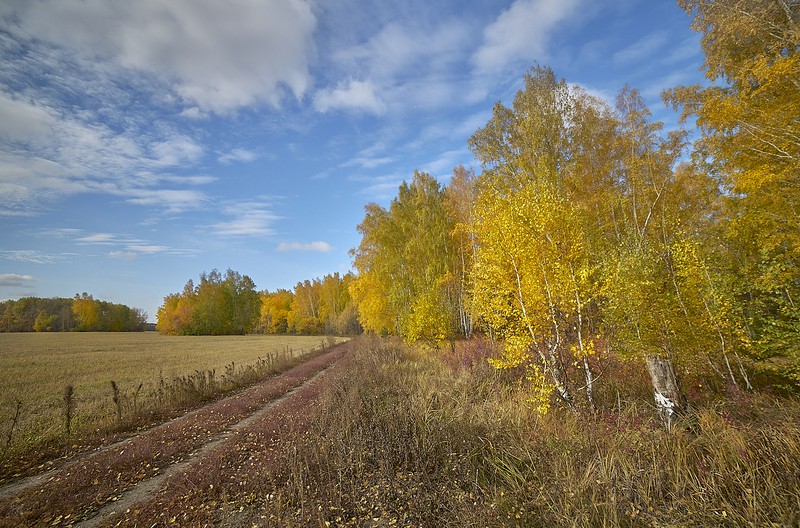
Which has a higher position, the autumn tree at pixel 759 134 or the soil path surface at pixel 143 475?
the autumn tree at pixel 759 134

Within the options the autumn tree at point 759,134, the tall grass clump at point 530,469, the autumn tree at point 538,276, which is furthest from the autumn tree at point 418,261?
the autumn tree at point 759,134

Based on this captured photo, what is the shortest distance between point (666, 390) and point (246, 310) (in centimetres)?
7800

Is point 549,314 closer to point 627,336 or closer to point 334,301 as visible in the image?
point 627,336

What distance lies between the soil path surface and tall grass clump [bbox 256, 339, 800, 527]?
1.79 metres

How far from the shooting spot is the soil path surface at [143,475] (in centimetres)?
501

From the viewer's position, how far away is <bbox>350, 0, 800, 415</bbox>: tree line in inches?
317

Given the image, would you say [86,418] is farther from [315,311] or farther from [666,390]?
[315,311]

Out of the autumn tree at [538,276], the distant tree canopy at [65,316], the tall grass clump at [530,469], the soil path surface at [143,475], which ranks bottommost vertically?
the soil path surface at [143,475]

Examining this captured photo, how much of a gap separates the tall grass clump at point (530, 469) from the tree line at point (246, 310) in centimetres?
5872

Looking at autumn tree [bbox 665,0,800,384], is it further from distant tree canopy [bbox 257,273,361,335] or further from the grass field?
distant tree canopy [bbox 257,273,361,335]

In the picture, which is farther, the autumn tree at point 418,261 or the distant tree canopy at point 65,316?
the distant tree canopy at point 65,316

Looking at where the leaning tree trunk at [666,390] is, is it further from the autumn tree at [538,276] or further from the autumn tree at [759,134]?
the autumn tree at [759,134]

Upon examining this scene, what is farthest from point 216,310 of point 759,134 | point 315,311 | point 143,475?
point 759,134

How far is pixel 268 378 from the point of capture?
1742 centimetres
